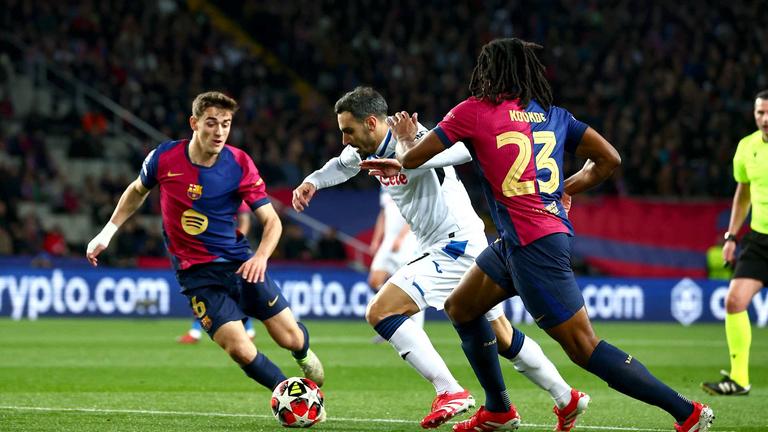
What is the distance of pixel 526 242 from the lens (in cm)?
648

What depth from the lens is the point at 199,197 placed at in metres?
8.19

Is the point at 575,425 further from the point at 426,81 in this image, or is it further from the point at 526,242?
the point at 426,81

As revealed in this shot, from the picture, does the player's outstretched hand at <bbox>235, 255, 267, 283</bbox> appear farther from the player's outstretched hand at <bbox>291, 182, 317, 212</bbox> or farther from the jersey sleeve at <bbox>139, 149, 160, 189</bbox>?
the jersey sleeve at <bbox>139, 149, 160, 189</bbox>

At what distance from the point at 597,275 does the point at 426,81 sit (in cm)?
707

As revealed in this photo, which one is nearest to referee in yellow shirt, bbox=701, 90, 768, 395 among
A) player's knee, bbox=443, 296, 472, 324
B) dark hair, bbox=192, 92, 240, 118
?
player's knee, bbox=443, 296, 472, 324

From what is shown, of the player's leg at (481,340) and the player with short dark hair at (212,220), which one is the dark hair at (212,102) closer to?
the player with short dark hair at (212,220)

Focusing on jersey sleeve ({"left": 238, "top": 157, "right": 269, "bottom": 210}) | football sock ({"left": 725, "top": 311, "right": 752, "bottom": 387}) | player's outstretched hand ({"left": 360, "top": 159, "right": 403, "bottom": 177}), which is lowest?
football sock ({"left": 725, "top": 311, "right": 752, "bottom": 387})

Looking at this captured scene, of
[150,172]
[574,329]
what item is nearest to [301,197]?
[150,172]

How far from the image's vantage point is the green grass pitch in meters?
7.87

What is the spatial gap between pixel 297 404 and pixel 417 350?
0.82 m

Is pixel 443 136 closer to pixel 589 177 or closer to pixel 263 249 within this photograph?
pixel 589 177

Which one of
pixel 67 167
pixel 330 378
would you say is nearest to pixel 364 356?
pixel 330 378

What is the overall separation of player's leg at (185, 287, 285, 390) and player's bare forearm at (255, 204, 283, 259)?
46 centimetres

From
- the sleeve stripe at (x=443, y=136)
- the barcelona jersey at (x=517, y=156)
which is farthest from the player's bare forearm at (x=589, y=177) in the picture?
the sleeve stripe at (x=443, y=136)
